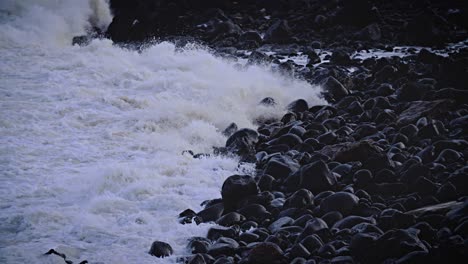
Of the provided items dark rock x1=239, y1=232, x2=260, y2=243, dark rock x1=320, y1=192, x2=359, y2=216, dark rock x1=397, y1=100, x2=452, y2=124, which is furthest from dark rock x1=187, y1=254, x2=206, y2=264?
dark rock x1=397, y1=100, x2=452, y2=124

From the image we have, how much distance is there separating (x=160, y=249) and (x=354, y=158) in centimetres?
285

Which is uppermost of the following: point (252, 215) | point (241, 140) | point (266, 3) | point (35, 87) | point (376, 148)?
point (266, 3)

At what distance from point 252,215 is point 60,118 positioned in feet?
15.4

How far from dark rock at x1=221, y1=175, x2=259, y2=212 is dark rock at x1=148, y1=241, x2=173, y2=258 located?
113 centimetres

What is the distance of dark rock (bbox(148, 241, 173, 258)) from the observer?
5.35m

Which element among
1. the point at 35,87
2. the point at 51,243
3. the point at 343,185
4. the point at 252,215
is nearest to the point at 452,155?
the point at 343,185

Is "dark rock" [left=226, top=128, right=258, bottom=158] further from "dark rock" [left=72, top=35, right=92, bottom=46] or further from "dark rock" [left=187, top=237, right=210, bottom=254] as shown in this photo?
"dark rock" [left=72, top=35, right=92, bottom=46]

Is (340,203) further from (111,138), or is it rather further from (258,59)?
(258,59)

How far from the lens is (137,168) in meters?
7.31

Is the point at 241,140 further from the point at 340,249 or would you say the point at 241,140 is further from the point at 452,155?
the point at 340,249

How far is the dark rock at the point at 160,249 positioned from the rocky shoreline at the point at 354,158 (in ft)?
0.04

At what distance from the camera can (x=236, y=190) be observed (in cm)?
645

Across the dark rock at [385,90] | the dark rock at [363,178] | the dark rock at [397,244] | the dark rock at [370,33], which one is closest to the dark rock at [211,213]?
the dark rock at [363,178]

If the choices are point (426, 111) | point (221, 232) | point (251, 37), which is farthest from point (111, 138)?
point (251, 37)
